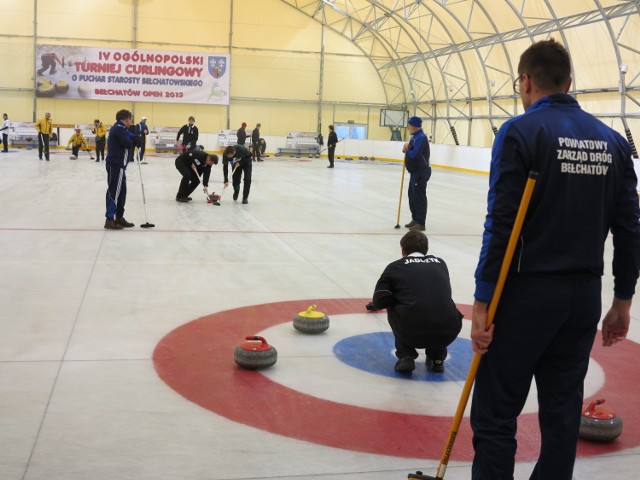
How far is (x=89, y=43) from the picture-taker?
123ft

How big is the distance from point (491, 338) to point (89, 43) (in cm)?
3816

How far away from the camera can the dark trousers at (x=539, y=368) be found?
2.78 metres

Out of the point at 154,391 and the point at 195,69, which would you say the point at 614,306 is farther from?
the point at 195,69

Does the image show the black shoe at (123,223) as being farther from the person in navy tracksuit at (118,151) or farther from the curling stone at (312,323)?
the curling stone at (312,323)

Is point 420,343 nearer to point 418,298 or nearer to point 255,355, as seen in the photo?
point 418,298

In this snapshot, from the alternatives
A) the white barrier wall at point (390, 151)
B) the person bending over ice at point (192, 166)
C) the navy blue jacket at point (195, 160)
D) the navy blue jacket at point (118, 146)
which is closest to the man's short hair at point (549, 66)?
the navy blue jacket at point (118, 146)

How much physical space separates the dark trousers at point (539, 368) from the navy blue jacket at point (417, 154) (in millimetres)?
9917

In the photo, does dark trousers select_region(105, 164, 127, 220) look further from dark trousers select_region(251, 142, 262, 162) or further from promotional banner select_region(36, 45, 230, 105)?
promotional banner select_region(36, 45, 230, 105)

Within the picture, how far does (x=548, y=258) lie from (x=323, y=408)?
6.92 ft

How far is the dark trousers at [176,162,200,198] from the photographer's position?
1511cm

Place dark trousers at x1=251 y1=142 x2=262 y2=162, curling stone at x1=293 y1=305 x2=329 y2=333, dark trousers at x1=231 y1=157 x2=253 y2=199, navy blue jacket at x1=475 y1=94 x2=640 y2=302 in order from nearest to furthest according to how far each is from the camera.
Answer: navy blue jacket at x1=475 y1=94 x2=640 y2=302 < curling stone at x1=293 y1=305 x2=329 y2=333 < dark trousers at x1=231 y1=157 x2=253 y2=199 < dark trousers at x1=251 y1=142 x2=262 y2=162

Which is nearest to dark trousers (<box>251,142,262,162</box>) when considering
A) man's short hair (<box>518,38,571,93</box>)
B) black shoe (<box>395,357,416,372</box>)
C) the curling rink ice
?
the curling rink ice

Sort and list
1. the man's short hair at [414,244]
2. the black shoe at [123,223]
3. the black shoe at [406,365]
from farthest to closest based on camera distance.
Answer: the black shoe at [123,223] < the man's short hair at [414,244] < the black shoe at [406,365]

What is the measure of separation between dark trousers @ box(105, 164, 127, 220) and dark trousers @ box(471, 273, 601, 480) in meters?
8.80
